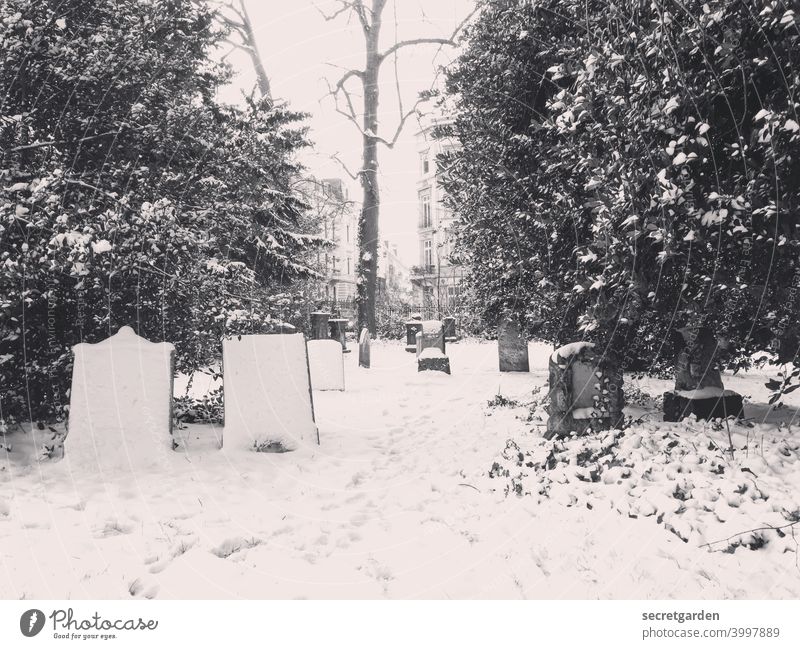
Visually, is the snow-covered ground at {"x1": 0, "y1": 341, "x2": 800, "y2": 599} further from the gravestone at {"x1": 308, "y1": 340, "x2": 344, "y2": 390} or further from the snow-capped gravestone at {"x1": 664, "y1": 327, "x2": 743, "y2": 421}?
the gravestone at {"x1": 308, "y1": 340, "x2": 344, "y2": 390}

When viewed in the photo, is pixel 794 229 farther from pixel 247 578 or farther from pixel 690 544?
pixel 247 578

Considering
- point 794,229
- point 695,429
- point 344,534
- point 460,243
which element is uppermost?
point 460,243

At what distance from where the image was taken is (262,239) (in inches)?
404

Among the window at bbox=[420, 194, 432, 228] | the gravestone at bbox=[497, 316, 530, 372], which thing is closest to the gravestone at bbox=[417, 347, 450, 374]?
the gravestone at bbox=[497, 316, 530, 372]

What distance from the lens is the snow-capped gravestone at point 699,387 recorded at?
499 centimetres

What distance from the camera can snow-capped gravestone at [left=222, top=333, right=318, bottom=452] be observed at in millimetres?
5281

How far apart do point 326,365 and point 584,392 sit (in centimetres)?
567

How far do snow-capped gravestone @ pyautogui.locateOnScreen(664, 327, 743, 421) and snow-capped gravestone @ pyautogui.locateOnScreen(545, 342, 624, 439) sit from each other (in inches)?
22.4

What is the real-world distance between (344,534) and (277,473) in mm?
1482

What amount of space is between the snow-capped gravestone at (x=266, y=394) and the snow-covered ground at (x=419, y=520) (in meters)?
0.21

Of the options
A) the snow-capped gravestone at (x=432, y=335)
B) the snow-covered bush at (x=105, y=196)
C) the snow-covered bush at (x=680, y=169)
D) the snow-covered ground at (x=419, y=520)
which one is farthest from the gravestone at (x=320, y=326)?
the snow-covered bush at (x=680, y=169)

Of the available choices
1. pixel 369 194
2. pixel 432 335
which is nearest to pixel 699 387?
pixel 432 335
